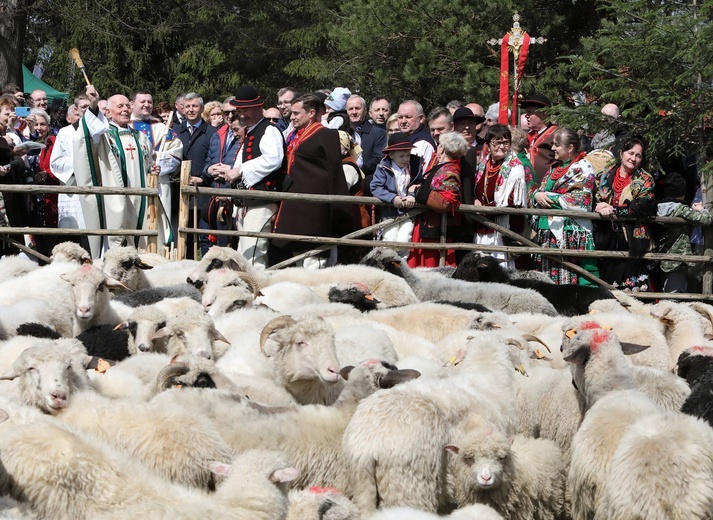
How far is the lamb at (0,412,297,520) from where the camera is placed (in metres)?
4.02

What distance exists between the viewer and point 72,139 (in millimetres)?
10453

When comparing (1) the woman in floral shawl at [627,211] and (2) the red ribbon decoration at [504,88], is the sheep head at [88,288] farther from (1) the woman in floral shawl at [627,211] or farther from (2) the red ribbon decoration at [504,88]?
(2) the red ribbon decoration at [504,88]

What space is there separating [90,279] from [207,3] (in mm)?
15672

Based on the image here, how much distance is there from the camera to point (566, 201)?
9.66 m

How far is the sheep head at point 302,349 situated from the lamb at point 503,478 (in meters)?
1.06

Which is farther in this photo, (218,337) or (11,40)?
(11,40)

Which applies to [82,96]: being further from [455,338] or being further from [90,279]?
[455,338]

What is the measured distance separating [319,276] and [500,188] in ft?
6.65

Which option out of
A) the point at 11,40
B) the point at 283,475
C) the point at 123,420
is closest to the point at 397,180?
the point at 123,420

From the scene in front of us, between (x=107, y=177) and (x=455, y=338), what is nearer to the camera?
(x=455, y=338)

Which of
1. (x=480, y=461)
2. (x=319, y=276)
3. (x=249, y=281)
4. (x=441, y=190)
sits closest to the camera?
(x=480, y=461)

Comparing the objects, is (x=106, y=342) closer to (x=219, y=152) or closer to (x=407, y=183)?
(x=407, y=183)

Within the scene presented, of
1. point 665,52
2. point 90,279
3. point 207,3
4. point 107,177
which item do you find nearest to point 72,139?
point 107,177

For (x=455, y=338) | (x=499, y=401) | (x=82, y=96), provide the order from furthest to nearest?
(x=82, y=96)
(x=455, y=338)
(x=499, y=401)
